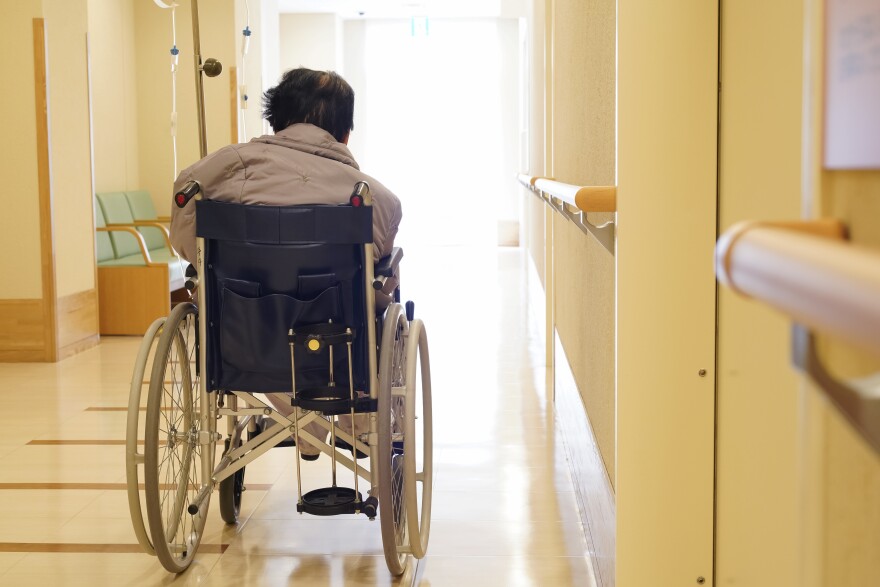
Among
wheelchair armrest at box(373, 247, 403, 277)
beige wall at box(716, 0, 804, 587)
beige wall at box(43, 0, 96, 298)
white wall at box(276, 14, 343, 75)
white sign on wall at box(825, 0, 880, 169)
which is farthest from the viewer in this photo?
white wall at box(276, 14, 343, 75)

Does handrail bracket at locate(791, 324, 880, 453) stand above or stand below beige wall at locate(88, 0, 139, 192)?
below

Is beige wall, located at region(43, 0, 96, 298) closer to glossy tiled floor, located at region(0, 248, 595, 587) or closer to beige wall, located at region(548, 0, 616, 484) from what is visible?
glossy tiled floor, located at region(0, 248, 595, 587)

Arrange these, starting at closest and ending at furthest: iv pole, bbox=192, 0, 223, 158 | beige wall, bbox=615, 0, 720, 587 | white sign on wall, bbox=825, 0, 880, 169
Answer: white sign on wall, bbox=825, 0, 880, 169
beige wall, bbox=615, 0, 720, 587
iv pole, bbox=192, 0, 223, 158

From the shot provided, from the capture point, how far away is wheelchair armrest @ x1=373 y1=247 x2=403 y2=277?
231cm

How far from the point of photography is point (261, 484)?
3244 mm

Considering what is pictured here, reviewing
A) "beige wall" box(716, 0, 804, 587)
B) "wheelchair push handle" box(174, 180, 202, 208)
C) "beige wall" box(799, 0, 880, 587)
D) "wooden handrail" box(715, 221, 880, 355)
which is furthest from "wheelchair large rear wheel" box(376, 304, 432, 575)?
"wooden handrail" box(715, 221, 880, 355)

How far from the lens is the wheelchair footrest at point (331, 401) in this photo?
2.26m

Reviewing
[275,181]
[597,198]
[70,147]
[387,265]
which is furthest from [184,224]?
[70,147]

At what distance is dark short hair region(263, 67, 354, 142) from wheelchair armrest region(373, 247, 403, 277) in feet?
1.21

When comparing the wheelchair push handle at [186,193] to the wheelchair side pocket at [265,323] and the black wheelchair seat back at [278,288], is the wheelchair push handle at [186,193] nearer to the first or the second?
the black wheelchair seat back at [278,288]

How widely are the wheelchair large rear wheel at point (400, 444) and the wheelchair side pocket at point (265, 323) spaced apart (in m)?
0.15

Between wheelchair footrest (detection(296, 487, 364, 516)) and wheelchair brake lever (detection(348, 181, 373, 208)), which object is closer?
wheelchair brake lever (detection(348, 181, 373, 208))

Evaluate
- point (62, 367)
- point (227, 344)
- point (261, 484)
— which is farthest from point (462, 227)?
point (227, 344)

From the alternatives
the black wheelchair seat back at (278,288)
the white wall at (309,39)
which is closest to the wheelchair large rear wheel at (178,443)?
the black wheelchair seat back at (278,288)
